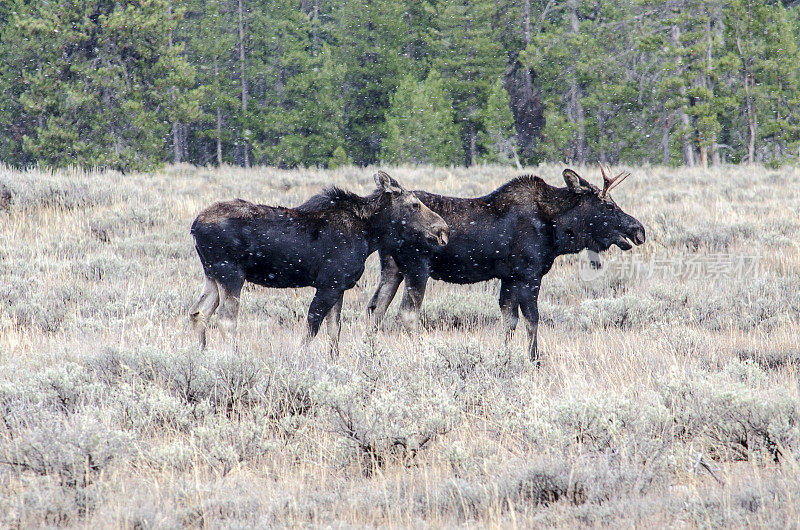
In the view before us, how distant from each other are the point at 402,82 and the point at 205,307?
3273 centimetres

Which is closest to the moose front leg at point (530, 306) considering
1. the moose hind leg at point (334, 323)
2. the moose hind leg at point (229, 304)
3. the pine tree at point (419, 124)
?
the moose hind leg at point (334, 323)

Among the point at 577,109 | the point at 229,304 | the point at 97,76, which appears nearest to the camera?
the point at 229,304

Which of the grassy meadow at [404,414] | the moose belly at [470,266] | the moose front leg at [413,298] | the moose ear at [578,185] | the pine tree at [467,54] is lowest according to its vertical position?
the grassy meadow at [404,414]

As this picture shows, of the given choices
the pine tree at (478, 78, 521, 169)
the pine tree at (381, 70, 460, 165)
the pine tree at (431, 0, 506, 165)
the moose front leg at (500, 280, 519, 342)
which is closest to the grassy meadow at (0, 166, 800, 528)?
the moose front leg at (500, 280, 519, 342)

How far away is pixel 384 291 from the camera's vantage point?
26.7 feet

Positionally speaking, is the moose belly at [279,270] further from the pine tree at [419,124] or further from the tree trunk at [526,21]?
the tree trunk at [526,21]

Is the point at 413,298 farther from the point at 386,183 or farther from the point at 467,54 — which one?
the point at 467,54

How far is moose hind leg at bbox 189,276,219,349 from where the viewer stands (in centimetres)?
724

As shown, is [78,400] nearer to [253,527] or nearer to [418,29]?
[253,527]

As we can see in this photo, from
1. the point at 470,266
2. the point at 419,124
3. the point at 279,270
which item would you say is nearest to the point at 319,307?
the point at 279,270

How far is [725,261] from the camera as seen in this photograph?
11906 millimetres

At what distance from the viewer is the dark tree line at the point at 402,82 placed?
30.3m

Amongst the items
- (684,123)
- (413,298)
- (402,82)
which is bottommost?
(413,298)

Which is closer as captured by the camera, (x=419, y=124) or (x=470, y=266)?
(x=470, y=266)
